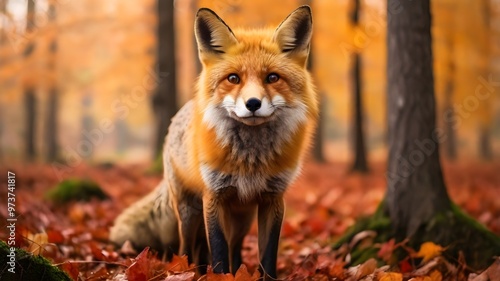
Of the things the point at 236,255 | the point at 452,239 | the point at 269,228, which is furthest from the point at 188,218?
the point at 452,239

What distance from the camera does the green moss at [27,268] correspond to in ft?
8.50

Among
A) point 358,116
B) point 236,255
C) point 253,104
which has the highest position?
point 253,104

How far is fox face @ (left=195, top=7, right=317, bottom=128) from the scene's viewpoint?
3.19 meters

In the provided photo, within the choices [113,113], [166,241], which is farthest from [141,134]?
[166,241]

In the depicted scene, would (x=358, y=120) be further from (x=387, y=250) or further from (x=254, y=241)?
(x=387, y=250)

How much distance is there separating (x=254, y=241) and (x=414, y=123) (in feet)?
8.14

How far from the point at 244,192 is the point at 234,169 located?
0.62ft

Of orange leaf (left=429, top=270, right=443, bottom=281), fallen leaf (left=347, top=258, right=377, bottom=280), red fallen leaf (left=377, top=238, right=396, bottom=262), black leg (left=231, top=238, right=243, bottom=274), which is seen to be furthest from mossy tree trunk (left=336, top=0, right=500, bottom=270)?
black leg (left=231, top=238, right=243, bottom=274)

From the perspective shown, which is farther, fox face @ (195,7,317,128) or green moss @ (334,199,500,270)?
green moss @ (334,199,500,270)

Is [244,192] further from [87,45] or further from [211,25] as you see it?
[87,45]

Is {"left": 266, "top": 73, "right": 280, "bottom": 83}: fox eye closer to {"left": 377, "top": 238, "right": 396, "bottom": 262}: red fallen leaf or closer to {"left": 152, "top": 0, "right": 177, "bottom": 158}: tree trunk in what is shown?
{"left": 377, "top": 238, "right": 396, "bottom": 262}: red fallen leaf

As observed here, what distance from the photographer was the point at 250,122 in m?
3.14

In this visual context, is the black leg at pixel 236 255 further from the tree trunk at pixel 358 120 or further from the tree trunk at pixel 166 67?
the tree trunk at pixel 358 120

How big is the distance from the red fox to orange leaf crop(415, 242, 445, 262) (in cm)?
142
